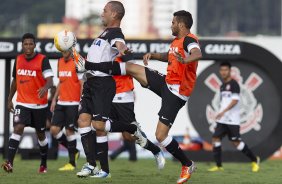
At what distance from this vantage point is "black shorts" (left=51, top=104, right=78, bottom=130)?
63.2 ft

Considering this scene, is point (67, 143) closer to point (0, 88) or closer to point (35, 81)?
point (35, 81)

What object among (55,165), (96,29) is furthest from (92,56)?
(96,29)

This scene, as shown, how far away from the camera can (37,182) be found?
14.7m

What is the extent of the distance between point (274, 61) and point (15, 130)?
8474 mm

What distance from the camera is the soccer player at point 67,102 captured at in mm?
19188

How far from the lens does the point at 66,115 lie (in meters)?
19.4

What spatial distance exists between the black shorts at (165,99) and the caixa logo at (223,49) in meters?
7.53

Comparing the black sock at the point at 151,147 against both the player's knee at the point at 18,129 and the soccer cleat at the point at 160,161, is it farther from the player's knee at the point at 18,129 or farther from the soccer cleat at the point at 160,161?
the player's knee at the point at 18,129

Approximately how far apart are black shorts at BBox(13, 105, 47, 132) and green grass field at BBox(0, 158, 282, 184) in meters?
0.87

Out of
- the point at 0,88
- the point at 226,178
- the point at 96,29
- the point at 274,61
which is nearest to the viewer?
the point at 226,178

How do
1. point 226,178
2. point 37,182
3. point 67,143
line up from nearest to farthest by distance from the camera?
1. point 37,182
2. point 226,178
3. point 67,143

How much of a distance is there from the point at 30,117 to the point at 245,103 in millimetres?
8541

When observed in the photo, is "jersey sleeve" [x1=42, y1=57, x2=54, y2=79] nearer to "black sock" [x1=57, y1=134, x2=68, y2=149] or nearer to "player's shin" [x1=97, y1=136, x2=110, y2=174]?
"player's shin" [x1=97, y1=136, x2=110, y2=174]

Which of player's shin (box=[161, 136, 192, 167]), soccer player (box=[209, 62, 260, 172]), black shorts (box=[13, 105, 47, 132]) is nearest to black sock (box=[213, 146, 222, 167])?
soccer player (box=[209, 62, 260, 172])
